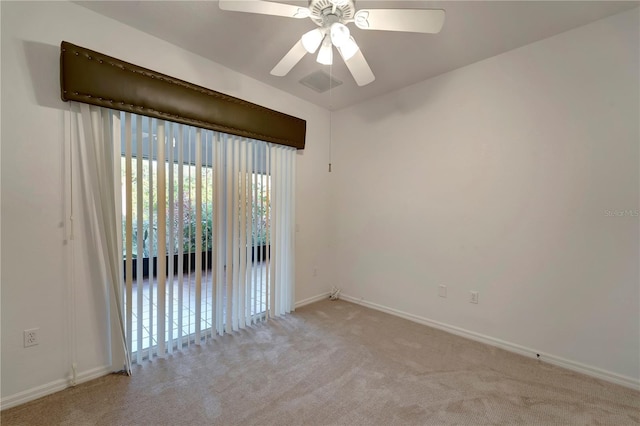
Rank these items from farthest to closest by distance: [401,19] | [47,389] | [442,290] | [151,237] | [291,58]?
[442,290]
[151,237]
[291,58]
[47,389]
[401,19]

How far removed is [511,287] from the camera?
237 centimetres

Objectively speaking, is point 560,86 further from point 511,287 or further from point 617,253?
point 511,287

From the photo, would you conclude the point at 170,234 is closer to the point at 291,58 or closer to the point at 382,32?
the point at 291,58

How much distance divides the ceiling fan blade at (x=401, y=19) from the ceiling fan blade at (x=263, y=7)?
1.05 ft

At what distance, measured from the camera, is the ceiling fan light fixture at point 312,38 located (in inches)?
62.9

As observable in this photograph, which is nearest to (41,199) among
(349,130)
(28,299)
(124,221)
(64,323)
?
(124,221)

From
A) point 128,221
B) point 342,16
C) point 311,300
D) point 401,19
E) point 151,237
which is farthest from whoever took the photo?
point 311,300

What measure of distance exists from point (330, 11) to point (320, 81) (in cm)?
139

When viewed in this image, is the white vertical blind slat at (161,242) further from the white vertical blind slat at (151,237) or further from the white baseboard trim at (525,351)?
the white baseboard trim at (525,351)

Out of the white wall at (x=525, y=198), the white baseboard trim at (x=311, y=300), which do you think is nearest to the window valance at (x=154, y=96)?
the white wall at (x=525, y=198)

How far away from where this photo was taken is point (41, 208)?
1742 mm

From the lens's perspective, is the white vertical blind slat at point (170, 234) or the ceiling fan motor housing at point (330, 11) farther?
the white vertical blind slat at point (170, 234)

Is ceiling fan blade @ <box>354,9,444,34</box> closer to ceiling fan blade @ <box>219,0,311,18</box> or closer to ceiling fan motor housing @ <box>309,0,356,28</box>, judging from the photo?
ceiling fan motor housing @ <box>309,0,356,28</box>

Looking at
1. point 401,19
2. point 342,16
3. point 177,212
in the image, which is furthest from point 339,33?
point 177,212
